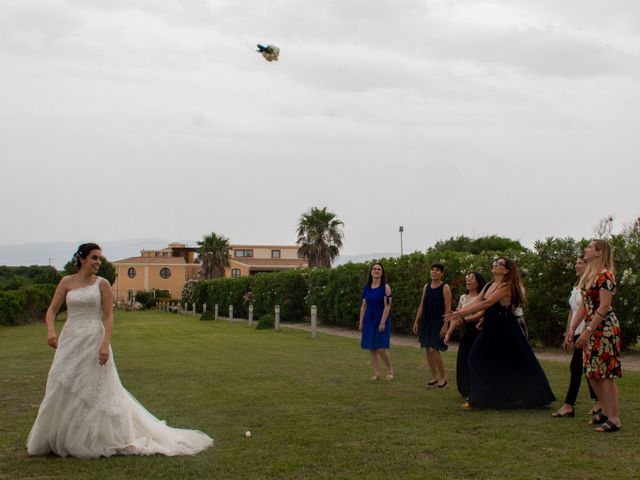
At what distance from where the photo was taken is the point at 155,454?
702 cm

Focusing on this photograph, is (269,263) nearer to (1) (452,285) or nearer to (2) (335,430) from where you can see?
(1) (452,285)

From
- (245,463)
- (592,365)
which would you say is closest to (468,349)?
(592,365)

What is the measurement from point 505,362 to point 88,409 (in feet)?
16.4

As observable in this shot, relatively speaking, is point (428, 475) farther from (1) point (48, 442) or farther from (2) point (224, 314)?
(2) point (224, 314)

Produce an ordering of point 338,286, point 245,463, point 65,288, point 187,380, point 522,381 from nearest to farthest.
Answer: point 245,463 → point 65,288 → point 522,381 → point 187,380 → point 338,286

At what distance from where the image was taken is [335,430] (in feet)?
26.5

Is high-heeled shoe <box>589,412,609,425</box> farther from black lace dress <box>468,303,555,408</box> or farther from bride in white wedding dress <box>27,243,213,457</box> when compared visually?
bride in white wedding dress <box>27,243,213,457</box>

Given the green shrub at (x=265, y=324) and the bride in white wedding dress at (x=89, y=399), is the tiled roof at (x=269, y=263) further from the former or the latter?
the bride in white wedding dress at (x=89, y=399)

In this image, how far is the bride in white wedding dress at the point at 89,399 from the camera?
274 inches

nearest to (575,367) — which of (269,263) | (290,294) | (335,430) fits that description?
(335,430)

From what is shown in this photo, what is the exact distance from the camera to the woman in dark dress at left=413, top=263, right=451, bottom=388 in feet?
37.3

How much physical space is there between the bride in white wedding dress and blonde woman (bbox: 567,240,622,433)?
13.1 feet

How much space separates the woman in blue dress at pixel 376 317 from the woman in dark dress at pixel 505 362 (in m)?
3.13

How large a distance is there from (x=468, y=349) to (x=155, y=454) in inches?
194
